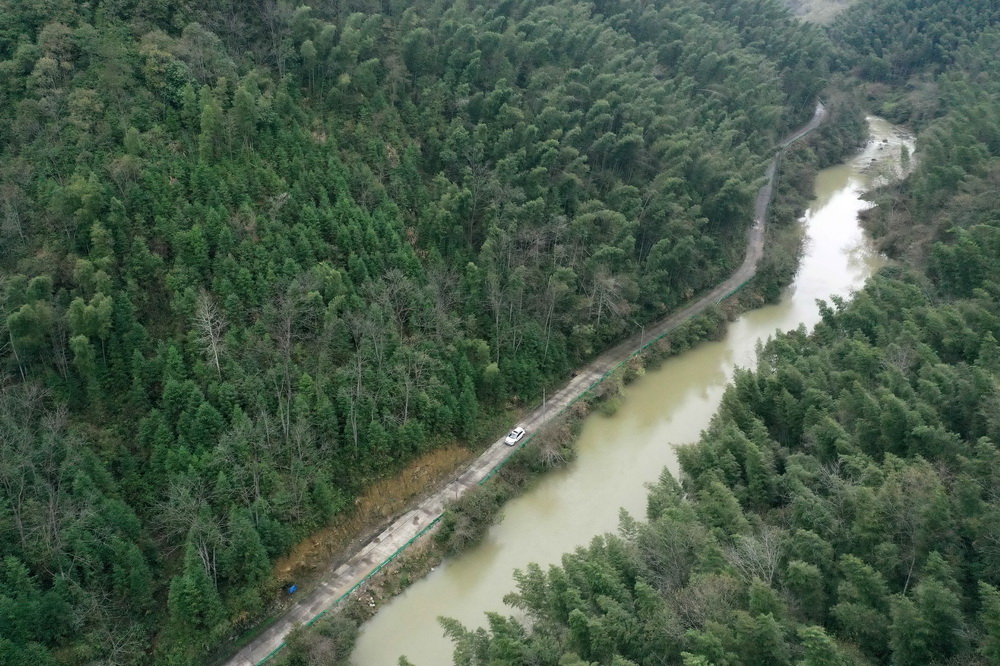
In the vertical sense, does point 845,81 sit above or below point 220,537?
above

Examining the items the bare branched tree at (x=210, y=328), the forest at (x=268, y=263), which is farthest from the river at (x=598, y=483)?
the bare branched tree at (x=210, y=328)

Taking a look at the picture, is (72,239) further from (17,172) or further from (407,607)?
(407,607)

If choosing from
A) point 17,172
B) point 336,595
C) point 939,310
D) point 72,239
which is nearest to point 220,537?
point 336,595

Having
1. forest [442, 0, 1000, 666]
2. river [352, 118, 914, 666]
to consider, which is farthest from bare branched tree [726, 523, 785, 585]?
river [352, 118, 914, 666]

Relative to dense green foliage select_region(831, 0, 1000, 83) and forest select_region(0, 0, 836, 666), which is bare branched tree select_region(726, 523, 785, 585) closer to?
forest select_region(0, 0, 836, 666)

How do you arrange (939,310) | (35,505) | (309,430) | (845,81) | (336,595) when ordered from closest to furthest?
(35,505) < (336,595) < (309,430) < (939,310) < (845,81)

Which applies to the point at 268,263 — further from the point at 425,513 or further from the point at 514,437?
the point at 514,437

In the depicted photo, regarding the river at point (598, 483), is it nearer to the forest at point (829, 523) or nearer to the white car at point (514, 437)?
the forest at point (829, 523)
